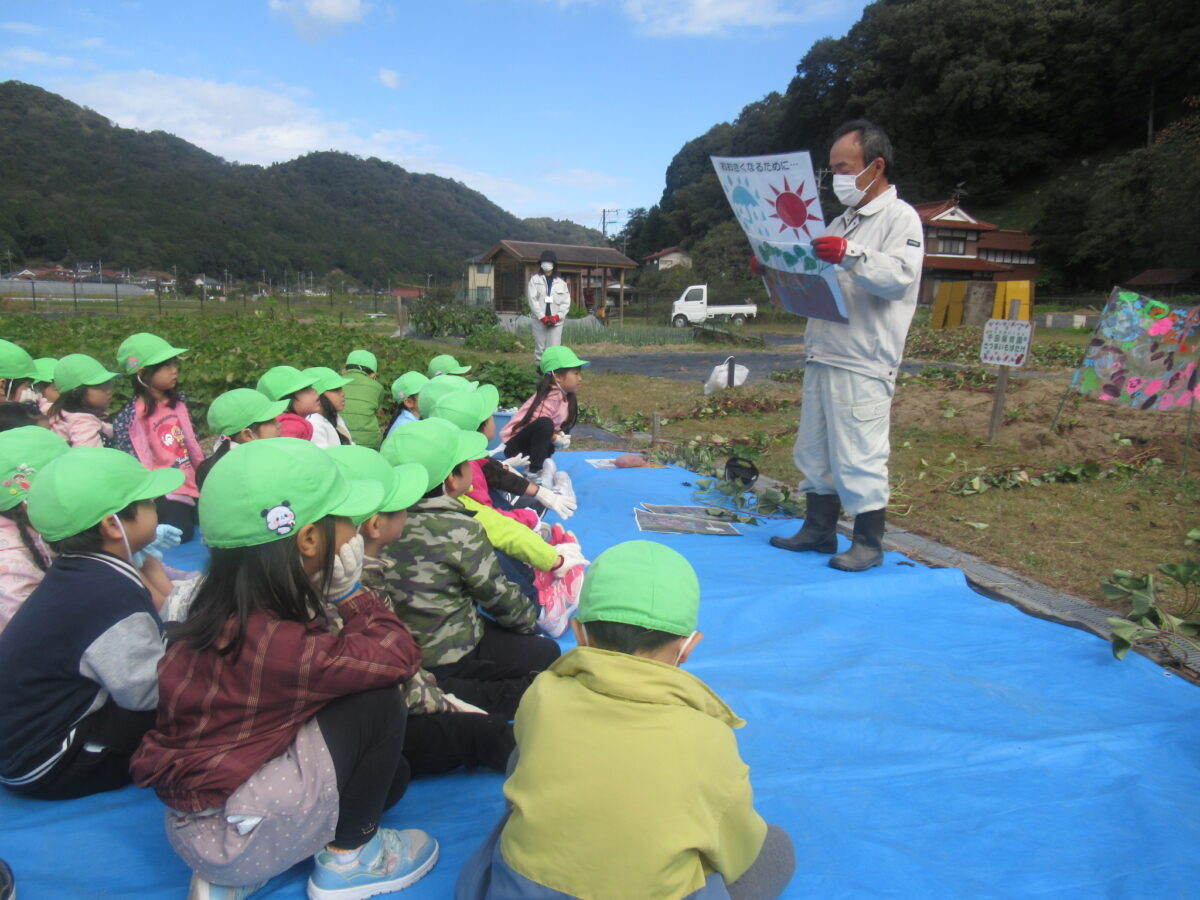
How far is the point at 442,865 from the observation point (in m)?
1.82

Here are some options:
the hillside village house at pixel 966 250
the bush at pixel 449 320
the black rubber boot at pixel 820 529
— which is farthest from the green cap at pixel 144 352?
the hillside village house at pixel 966 250

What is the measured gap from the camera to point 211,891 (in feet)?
5.33

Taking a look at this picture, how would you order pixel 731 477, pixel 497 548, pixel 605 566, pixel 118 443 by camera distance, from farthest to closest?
1. pixel 731 477
2. pixel 118 443
3. pixel 497 548
4. pixel 605 566

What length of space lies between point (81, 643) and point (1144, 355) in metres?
7.30

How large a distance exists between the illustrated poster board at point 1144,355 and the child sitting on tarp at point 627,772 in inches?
245

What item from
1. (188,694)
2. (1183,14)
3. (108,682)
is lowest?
(108,682)

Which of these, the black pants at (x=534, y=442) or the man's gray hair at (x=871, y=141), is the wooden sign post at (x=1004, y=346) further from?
the black pants at (x=534, y=442)

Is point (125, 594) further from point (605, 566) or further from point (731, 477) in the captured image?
point (731, 477)

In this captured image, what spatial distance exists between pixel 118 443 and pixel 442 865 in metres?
3.60

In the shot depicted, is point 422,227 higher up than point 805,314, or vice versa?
point 422,227

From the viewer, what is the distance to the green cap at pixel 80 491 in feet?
5.93

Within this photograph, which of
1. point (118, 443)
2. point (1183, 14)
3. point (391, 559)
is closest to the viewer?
point (391, 559)

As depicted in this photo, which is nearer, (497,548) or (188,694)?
(188,694)

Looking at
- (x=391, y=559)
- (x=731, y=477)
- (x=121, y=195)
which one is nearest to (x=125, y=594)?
(x=391, y=559)
